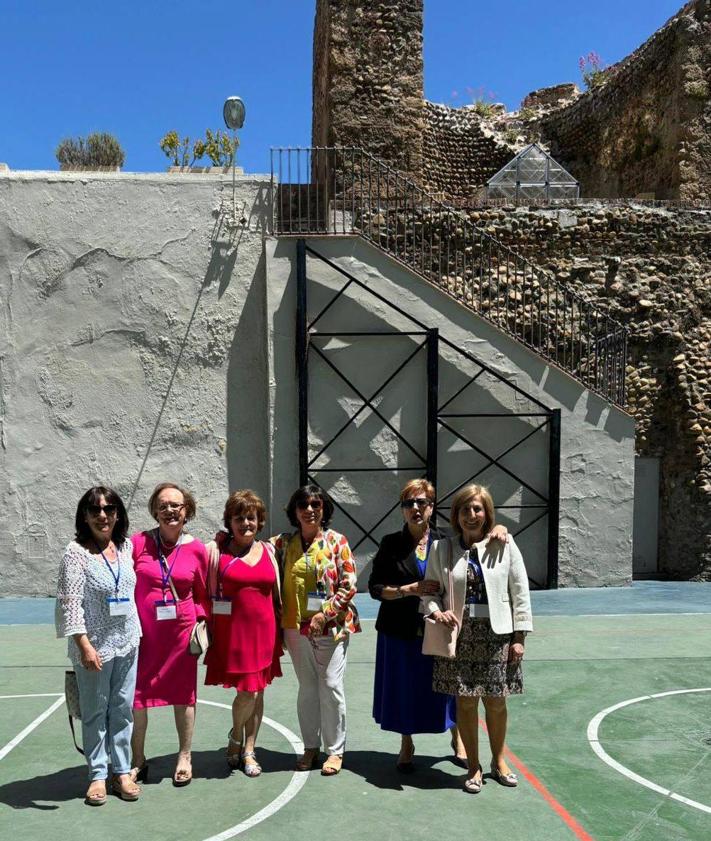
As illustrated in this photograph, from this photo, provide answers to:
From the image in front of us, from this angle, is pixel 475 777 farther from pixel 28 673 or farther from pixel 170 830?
pixel 28 673

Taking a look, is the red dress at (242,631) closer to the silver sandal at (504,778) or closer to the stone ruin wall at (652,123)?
the silver sandal at (504,778)

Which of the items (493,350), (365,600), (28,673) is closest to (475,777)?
(28,673)

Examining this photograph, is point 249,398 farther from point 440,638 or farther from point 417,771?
point 440,638

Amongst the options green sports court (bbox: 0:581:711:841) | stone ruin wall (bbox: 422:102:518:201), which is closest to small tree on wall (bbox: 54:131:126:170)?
stone ruin wall (bbox: 422:102:518:201)

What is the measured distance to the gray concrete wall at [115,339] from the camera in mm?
11406

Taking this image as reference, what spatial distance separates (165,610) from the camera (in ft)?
17.1

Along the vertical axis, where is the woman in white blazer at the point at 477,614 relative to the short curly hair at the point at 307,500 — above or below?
below

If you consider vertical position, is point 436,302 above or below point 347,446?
above

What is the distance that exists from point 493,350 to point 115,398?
16.4 feet

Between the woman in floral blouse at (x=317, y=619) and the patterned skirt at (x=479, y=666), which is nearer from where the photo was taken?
the patterned skirt at (x=479, y=666)

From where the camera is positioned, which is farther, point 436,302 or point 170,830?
point 436,302

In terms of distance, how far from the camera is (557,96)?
81.8 ft

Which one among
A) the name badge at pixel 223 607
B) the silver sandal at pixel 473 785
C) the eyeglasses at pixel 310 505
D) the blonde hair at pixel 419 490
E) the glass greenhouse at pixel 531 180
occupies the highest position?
the glass greenhouse at pixel 531 180

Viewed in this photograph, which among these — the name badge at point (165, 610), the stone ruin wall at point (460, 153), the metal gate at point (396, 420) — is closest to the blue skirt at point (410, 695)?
the name badge at point (165, 610)
